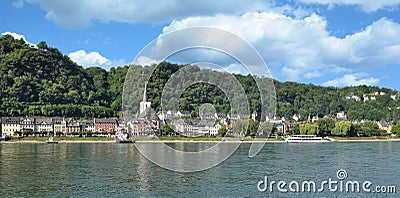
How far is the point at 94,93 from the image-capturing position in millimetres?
104312

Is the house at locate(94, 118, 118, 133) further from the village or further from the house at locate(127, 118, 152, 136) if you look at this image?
the house at locate(127, 118, 152, 136)

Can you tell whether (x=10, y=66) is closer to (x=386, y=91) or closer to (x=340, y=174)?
(x=340, y=174)

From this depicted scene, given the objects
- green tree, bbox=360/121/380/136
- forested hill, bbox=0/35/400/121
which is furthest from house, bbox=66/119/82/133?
green tree, bbox=360/121/380/136

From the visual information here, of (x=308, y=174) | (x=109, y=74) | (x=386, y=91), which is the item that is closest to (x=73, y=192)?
(x=308, y=174)

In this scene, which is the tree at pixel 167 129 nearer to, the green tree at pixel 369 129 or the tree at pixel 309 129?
the tree at pixel 309 129

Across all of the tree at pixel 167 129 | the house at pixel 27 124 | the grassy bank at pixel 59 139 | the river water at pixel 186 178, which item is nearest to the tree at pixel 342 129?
the tree at pixel 167 129

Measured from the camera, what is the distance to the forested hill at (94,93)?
80.4 metres

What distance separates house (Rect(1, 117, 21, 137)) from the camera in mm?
71562

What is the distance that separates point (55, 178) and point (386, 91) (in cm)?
13518

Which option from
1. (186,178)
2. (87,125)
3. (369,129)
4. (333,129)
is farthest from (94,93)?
(186,178)

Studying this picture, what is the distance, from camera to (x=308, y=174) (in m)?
23.9

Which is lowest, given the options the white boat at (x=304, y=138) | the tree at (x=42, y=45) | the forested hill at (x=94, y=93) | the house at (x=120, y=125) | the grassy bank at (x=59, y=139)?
the white boat at (x=304, y=138)

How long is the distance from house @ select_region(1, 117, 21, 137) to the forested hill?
17.6 ft

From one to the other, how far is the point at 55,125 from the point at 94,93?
97.1ft
